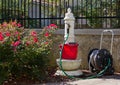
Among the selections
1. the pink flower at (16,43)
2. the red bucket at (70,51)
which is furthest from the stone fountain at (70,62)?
the pink flower at (16,43)

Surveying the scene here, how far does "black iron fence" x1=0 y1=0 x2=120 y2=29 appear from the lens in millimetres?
9055

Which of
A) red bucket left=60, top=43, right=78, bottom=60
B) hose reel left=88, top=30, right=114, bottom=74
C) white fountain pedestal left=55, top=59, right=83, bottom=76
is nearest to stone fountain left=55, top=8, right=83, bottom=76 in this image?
white fountain pedestal left=55, top=59, right=83, bottom=76

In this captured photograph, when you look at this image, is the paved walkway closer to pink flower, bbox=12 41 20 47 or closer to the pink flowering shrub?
the pink flowering shrub

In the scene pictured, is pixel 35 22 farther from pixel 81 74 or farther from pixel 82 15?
pixel 81 74

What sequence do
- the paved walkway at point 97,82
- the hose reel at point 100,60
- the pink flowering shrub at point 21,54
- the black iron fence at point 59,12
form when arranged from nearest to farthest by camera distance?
the pink flowering shrub at point 21,54, the paved walkway at point 97,82, the hose reel at point 100,60, the black iron fence at point 59,12

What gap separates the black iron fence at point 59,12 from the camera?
356 inches

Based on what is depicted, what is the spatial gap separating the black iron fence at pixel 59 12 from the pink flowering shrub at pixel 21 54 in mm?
1531

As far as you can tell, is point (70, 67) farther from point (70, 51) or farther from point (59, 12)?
point (59, 12)

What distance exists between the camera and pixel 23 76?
7.70 metres

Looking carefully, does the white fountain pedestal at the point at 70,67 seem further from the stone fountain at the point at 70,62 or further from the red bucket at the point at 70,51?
the red bucket at the point at 70,51

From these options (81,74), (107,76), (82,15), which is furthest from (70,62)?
(82,15)

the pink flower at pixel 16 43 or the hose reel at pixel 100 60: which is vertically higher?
the pink flower at pixel 16 43

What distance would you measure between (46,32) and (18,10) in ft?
5.12

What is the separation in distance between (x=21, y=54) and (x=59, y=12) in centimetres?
253
